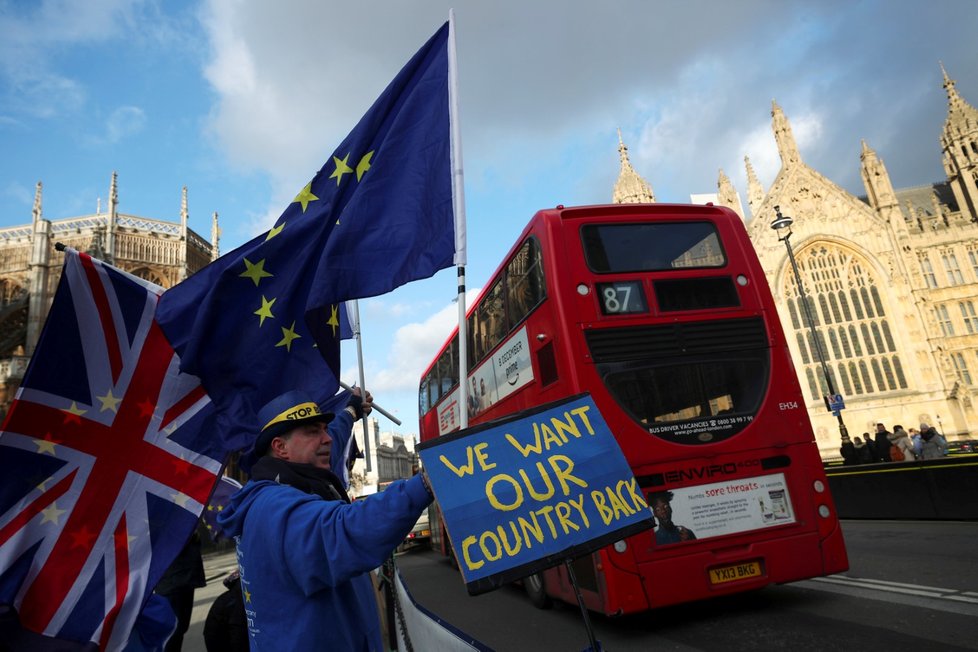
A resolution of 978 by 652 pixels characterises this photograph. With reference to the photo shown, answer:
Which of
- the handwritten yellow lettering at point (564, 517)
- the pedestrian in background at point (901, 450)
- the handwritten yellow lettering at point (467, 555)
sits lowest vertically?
the pedestrian in background at point (901, 450)

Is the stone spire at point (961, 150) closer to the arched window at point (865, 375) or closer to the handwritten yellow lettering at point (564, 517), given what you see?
the arched window at point (865, 375)

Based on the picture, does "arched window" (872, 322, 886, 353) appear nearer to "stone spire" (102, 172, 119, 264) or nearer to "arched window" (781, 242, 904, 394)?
"arched window" (781, 242, 904, 394)

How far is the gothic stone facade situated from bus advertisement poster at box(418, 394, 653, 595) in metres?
32.1

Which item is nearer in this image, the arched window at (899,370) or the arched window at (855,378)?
the arched window at (899,370)

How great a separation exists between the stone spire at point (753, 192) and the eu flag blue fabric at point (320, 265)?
4771 centimetres

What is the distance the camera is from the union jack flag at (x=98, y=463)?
3.01 m

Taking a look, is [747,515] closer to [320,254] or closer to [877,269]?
[320,254]

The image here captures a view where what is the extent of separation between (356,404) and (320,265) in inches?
44.8

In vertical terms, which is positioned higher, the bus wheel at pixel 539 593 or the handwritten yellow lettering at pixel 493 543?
the handwritten yellow lettering at pixel 493 543

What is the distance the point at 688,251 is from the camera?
22.0 ft

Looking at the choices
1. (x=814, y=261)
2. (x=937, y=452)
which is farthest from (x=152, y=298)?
(x=814, y=261)

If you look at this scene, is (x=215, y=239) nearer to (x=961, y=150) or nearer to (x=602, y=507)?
(x=602, y=507)

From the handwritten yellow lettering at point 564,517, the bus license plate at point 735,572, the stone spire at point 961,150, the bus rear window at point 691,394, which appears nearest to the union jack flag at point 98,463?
the handwritten yellow lettering at point 564,517

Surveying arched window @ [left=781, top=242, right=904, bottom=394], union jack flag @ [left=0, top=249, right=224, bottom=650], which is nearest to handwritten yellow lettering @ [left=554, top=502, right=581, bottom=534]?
union jack flag @ [left=0, top=249, right=224, bottom=650]
